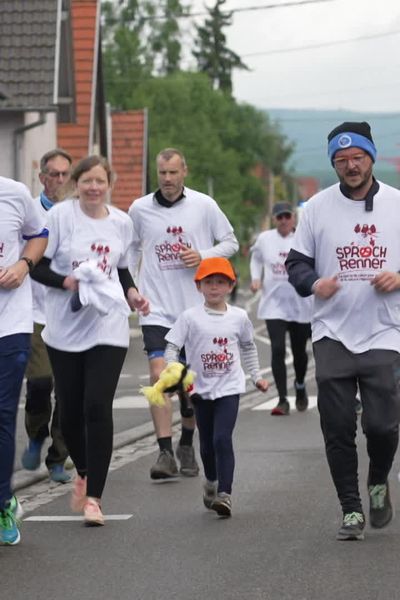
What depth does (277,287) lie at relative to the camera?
690 inches

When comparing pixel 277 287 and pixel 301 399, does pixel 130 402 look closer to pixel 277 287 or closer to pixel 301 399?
pixel 301 399

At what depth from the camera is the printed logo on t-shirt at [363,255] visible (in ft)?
28.9

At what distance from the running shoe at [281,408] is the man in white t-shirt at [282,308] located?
0.23ft

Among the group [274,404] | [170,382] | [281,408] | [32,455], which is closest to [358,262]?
[170,382]

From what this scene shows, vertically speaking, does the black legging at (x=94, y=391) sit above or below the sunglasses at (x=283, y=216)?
below

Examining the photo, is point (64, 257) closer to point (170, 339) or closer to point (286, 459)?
point (170, 339)

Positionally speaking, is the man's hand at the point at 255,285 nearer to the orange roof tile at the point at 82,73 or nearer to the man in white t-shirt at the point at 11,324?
the man in white t-shirt at the point at 11,324

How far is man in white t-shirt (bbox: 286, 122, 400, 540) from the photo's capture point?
28.9ft

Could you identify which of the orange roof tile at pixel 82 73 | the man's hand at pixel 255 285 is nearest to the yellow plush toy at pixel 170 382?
the man's hand at pixel 255 285

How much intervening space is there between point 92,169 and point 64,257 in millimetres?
486

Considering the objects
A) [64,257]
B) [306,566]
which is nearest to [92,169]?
[64,257]

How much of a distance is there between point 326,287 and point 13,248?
4.90 feet

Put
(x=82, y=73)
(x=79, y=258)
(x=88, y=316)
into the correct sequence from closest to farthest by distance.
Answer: (x=88, y=316) → (x=79, y=258) → (x=82, y=73)

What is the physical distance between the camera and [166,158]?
11625 mm
